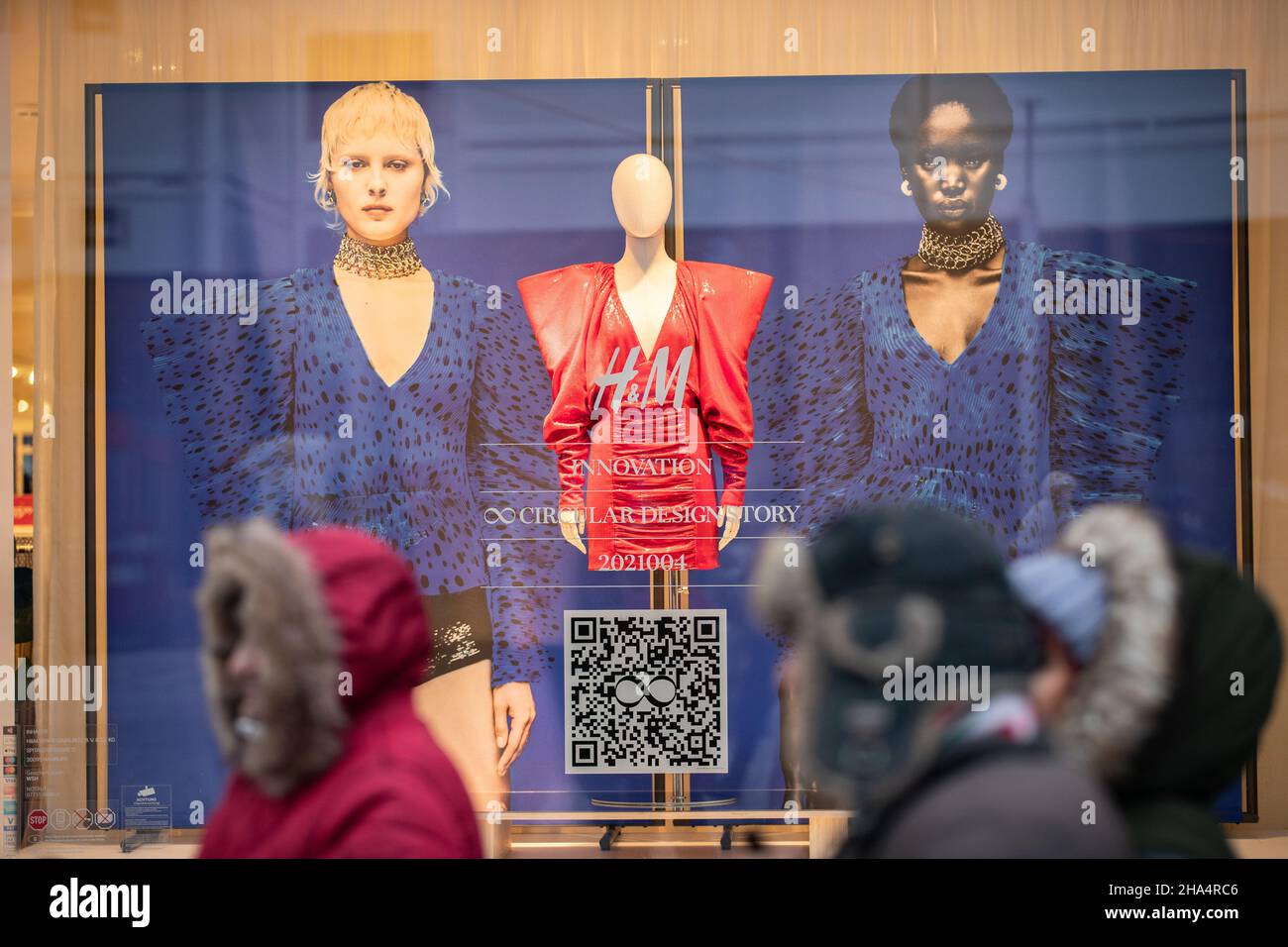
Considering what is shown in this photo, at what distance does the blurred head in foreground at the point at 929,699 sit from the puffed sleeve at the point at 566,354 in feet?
5.08

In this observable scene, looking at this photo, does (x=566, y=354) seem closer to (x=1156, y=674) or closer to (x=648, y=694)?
(x=648, y=694)

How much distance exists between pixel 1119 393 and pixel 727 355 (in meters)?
1.15

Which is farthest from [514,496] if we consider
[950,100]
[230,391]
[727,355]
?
[950,100]

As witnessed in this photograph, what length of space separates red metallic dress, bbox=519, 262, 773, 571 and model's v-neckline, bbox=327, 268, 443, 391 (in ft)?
1.26

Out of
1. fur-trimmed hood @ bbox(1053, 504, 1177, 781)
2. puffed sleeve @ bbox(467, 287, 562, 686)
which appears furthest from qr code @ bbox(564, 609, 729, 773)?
fur-trimmed hood @ bbox(1053, 504, 1177, 781)

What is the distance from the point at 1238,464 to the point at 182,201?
10.6 ft

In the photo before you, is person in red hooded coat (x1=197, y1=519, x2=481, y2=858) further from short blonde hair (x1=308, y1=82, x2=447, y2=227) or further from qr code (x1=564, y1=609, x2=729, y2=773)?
short blonde hair (x1=308, y1=82, x2=447, y2=227)

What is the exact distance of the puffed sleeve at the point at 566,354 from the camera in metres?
3.11

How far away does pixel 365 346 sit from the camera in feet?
10.3

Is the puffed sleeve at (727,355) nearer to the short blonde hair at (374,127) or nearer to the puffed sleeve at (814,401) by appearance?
the puffed sleeve at (814,401)
